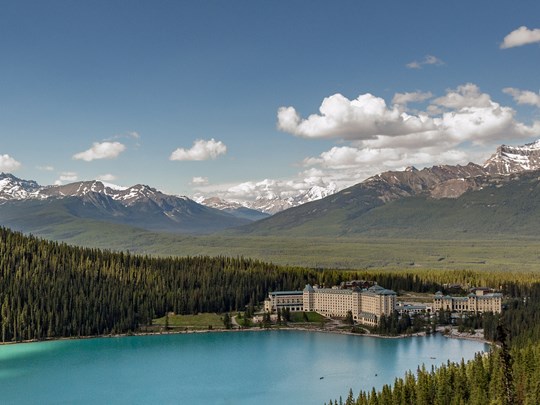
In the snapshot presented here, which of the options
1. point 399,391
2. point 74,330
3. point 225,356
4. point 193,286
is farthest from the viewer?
point 193,286

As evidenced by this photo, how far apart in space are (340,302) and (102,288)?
64.9 metres

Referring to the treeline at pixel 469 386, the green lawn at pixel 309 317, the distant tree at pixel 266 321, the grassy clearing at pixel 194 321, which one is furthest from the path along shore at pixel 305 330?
the treeline at pixel 469 386

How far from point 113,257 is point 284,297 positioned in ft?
188

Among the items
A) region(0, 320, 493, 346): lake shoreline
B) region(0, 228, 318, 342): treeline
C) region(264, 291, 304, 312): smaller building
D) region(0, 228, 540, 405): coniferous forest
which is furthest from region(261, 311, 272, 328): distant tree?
region(0, 228, 540, 405): coniferous forest

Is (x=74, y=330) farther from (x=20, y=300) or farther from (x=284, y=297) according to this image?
(x=284, y=297)

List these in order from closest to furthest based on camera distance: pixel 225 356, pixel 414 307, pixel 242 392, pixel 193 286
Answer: pixel 242 392, pixel 225 356, pixel 414 307, pixel 193 286

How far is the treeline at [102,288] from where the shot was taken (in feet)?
486

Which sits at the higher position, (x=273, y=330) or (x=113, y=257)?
(x=113, y=257)

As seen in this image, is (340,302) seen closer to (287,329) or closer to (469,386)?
(287,329)

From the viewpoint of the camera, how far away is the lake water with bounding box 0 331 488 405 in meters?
95.7

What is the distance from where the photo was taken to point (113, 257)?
19262cm

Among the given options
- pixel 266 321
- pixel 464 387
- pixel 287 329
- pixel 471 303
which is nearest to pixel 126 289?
pixel 266 321

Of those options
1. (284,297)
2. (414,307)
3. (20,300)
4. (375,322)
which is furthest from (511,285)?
(20,300)

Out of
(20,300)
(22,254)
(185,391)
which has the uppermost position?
(22,254)
